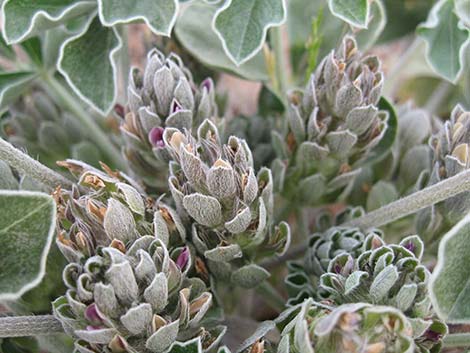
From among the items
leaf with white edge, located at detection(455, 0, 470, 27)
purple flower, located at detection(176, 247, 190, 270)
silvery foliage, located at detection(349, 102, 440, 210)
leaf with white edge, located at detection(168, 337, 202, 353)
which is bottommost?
silvery foliage, located at detection(349, 102, 440, 210)

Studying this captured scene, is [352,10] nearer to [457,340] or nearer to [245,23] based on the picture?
[245,23]

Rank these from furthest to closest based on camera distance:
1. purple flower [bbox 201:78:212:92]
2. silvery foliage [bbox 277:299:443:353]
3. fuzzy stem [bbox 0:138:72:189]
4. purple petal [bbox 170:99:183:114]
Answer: purple flower [bbox 201:78:212:92] → purple petal [bbox 170:99:183:114] → fuzzy stem [bbox 0:138:72:189] → silvery foliage [bbox 277:299:443:353]

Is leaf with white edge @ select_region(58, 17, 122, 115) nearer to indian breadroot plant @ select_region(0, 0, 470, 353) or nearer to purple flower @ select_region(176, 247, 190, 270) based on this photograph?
indian breadroot plant @ select_region(0, 0, 470, 353)

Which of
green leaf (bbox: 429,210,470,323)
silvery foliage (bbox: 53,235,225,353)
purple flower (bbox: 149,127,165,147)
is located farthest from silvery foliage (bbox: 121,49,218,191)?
green leaf (bbox: 429,210,470,323)

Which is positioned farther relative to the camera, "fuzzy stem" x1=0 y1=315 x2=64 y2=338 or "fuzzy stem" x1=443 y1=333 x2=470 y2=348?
"fuzzy stem" x1=443 y1=333 x2=470 y2=348

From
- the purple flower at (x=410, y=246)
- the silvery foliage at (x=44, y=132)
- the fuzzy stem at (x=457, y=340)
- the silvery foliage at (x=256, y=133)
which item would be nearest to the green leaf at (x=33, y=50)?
the silvery foliage at (x=44, y=132)

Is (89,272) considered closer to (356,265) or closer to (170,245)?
(170,245)

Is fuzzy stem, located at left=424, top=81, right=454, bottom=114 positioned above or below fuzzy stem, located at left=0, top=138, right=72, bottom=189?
below
